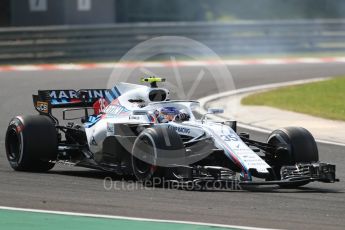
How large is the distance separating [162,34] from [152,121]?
59.0ft

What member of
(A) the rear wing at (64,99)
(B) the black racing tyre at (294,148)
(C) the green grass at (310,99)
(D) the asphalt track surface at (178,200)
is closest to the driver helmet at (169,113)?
(D) the asphalt track surface at (178,200)

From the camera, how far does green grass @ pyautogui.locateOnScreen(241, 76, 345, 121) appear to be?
62.0ft

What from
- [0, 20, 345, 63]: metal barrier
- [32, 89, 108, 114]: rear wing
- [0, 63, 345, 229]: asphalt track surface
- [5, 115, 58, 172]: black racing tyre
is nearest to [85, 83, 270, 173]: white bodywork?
[0, 63, 345, 229]: asphalt track surface

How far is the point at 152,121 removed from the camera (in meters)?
11.2

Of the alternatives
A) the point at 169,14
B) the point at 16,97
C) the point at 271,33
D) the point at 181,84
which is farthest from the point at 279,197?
the point at 169,14

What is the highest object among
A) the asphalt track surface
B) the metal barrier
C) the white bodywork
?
the metal barrier

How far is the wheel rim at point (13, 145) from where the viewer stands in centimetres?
1206

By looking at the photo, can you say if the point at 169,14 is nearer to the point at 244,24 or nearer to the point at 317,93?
the point at 244,24

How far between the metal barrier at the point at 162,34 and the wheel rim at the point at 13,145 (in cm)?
1466

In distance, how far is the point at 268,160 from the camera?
37.4 feet

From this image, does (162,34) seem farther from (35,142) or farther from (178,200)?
(178,200)

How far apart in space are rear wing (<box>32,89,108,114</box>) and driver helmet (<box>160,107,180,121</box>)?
1675 millimetres

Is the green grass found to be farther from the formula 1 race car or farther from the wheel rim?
the wheel rim

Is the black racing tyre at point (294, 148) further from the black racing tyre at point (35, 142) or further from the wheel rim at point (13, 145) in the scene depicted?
the wheel rim at point (13, 145)
